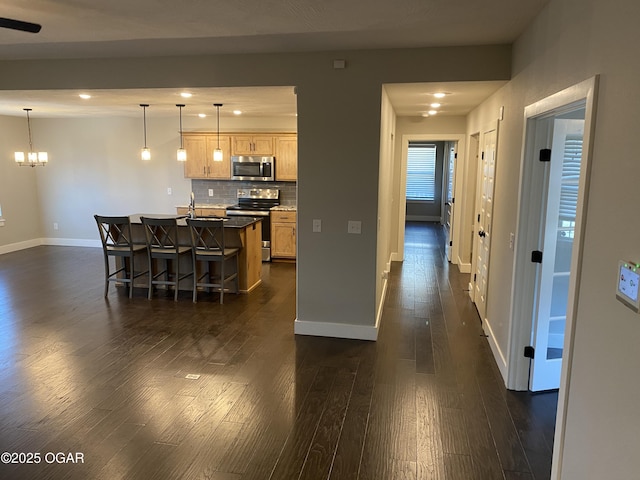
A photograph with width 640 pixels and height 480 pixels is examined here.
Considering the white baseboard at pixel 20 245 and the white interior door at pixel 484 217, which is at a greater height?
the white interior door at pixel 484 217

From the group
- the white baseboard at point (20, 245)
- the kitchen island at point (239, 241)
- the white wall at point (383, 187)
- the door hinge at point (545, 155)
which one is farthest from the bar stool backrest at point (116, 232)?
the door hinge at point (545, 155)

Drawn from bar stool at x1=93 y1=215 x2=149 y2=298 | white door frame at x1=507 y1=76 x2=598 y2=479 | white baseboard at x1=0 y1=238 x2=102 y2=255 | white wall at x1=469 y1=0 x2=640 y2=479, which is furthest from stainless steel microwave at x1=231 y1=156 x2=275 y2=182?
white wall at x1=469 y1=0 x2=640 y2=479

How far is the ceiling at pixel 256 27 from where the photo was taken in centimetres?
256

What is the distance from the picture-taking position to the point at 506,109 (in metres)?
3.80

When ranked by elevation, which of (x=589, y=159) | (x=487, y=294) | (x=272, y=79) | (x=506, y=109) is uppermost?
(x=272, y=79)

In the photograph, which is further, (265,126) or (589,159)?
(265,126)

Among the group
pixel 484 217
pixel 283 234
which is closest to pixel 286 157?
pixel 283 234

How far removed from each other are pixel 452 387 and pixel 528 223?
1.33m

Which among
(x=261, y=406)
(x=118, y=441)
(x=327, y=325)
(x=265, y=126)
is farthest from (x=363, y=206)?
(x=265, y=126)

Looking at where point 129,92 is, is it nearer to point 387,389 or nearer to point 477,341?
point 387,389

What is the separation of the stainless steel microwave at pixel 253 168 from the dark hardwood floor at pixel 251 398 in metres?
3.20

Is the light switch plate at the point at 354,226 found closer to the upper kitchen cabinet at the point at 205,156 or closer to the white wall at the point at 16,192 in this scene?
the upper kitchen cabinet at the point at 205,156

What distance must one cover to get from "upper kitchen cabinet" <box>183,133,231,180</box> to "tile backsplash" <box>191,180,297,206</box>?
0.32 m

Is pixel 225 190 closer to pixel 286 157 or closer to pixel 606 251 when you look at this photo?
pixel 286 157
